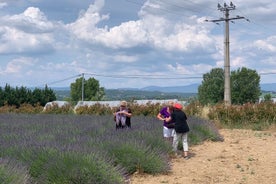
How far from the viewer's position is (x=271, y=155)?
1259cm

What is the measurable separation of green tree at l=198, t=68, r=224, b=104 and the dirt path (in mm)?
83871

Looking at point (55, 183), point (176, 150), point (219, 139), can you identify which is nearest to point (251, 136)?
point (219, 139)

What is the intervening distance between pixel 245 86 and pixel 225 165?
280 ft

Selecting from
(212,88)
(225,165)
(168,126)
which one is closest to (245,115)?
(168,126)

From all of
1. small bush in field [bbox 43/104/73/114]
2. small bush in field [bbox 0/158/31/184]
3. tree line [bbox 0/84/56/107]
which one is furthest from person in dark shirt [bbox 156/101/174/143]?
tree line [bbox 0/84/56/107]

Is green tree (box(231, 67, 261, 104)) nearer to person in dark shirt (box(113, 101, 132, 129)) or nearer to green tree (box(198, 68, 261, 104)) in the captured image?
green tree (box(198, 68, 261, 104))

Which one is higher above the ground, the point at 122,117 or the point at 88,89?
the point at 88,89

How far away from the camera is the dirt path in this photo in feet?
29.3

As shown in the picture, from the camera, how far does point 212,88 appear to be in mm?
99375

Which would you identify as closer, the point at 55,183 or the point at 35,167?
the point at 55,183

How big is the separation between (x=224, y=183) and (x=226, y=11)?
3090cm

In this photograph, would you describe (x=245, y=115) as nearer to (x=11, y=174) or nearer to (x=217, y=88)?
(x=11, y=174)

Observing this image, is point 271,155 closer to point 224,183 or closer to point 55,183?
point 224,183

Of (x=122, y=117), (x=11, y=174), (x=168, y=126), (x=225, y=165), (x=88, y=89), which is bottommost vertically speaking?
(x=225, y=165)
